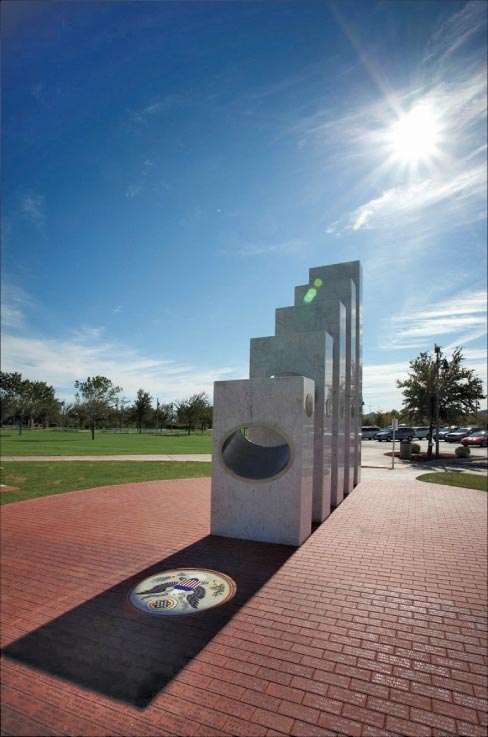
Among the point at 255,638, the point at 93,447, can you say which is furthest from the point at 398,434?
the point at 255,638

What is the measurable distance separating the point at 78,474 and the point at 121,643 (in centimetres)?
1254

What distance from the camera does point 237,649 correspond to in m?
4.10

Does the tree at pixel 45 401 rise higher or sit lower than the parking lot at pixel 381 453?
higher

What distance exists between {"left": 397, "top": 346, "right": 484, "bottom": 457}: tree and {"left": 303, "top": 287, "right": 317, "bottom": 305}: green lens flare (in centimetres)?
1850

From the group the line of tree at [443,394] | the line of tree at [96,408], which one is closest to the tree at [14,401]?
the line of tree at [96,408]

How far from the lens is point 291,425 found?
778cm

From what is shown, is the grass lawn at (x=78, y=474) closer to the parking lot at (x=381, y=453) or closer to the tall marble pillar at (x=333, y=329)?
the tall marble pillar at (x=333, y=329)

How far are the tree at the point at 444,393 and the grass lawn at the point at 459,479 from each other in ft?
35.1

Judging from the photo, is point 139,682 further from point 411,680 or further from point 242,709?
point 411,680

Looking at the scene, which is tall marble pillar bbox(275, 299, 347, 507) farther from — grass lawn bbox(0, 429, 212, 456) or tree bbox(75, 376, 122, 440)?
tree bbox(75, 376, 122, 440)

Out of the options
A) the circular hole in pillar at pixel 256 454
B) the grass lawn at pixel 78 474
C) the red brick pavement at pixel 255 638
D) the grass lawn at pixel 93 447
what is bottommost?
the grass lawn at pixel 93 447

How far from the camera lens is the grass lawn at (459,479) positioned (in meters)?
14.2

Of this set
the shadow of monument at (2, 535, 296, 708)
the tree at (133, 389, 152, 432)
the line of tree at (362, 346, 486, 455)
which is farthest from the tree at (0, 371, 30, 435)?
the shadow of monument at (2, 535, 296, 708)

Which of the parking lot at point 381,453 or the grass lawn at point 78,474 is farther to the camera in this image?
the parking lot at point 381,453
